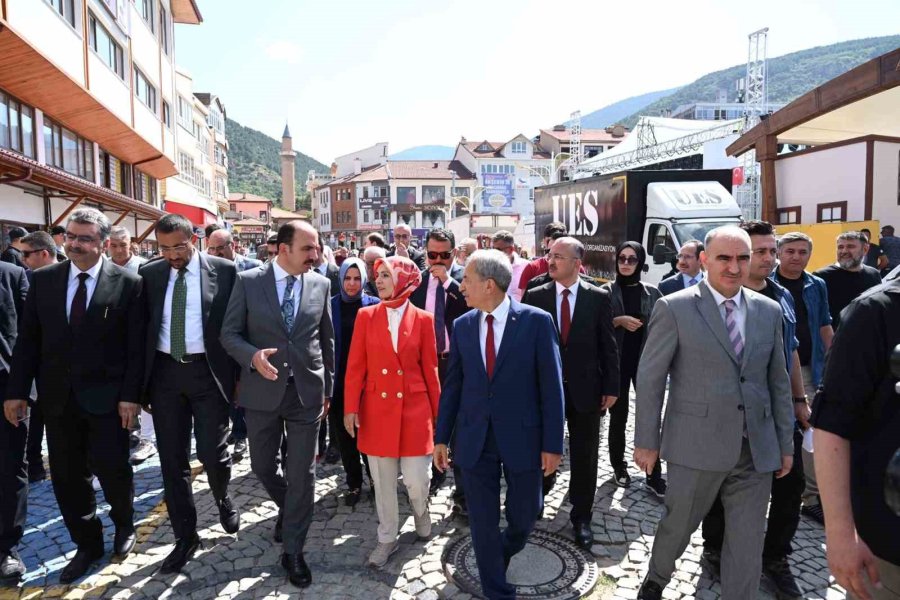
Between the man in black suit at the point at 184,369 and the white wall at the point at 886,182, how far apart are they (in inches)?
758

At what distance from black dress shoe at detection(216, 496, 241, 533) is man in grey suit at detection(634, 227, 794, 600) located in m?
2.95

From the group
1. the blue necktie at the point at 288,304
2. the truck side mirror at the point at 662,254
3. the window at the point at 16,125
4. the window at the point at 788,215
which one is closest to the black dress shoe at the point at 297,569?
the blue necktie at the point at 288,304

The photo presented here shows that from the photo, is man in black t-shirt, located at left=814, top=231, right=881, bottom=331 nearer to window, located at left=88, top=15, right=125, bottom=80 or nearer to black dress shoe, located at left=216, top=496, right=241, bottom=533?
black dress shoe, located at left=216, top=496, right=241, bottom=533

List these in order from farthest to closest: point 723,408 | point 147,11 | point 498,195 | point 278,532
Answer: point 498,195
point 147,11
point 278,532
point 723,408

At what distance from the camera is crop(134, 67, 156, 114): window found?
20.6 metres

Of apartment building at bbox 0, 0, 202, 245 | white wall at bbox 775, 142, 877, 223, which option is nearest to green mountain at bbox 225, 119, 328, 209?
apartment building at bbox 0, 0, 202, 245

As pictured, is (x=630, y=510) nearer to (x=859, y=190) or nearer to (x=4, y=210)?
(x=4, y=210)

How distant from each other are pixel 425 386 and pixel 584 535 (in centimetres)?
154

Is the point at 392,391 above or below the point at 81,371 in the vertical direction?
below

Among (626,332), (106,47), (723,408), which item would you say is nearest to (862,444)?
(723,408)

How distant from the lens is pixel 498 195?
2026 inches

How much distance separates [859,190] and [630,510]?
17.3 meters

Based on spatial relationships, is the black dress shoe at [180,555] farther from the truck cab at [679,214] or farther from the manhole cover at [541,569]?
the truck cab at [679,214]

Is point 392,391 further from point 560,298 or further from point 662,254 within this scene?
point 662,254
